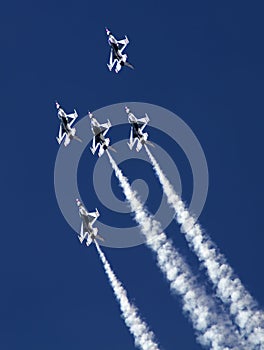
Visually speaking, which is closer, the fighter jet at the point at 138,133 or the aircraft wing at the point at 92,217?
the aircraft wing at the point at 92,217

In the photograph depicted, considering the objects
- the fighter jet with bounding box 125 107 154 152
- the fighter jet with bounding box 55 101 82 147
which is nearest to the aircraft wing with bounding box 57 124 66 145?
the fighter jet with bounding box 55 101 82 147

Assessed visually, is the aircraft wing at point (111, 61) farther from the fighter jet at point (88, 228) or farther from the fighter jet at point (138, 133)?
the fighter jet at point (88, 228)

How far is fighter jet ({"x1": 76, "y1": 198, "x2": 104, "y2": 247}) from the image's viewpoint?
172 m

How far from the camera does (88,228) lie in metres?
173

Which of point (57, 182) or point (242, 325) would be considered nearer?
point (242, 325)

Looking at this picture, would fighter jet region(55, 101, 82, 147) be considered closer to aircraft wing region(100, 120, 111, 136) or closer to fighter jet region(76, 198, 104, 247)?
aircraft wing region(100, 120, 111, 136)

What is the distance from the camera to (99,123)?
582ft

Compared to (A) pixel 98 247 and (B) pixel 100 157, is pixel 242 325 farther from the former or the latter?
(B) pixel 100 157

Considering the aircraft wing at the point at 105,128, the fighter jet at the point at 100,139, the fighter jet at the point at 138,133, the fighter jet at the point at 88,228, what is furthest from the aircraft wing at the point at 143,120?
the fighter jet at the point at 88,228

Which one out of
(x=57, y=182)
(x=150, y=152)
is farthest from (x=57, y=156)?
(x=150, y=152)

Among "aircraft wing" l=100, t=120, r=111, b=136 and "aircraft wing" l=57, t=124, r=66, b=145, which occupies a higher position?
"aircraft wing" l=57, t=124, r=66, b=145

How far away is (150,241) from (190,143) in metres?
15.7

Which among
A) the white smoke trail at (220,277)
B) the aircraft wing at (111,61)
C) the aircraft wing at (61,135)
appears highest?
the aircraft wing at (111,61)

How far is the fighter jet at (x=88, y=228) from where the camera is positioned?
564 ft
